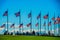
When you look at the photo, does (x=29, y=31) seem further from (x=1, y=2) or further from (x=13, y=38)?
(x=1, y=2)

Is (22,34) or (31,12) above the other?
(31,12)

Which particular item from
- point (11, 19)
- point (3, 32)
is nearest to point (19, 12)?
point (11, 19)

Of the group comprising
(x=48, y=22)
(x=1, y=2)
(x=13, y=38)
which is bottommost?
(x=13, y=38)

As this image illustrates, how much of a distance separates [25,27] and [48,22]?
441mm

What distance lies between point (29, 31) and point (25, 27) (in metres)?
0.11

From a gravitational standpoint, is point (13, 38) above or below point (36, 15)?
below

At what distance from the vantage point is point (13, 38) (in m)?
3.74

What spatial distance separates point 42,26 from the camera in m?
3.79

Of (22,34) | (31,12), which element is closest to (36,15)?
(31,12)

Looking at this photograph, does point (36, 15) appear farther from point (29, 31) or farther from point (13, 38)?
point (13, 38)

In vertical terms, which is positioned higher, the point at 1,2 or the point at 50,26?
the point at 1,2

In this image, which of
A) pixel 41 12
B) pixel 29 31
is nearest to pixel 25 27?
pixel 29 31

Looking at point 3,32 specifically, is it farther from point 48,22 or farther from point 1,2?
point 48,22

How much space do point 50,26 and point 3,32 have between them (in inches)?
34.4
